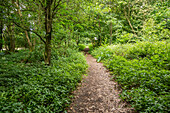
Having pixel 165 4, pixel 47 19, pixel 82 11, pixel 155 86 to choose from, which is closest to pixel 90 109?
pixel 155 86

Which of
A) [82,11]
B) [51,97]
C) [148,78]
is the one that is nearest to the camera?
[51,97]

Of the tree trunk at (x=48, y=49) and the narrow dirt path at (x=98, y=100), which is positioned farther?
the tree trunk at (x=48, y=49)

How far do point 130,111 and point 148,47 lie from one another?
4499 millimetres

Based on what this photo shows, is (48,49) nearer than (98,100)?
No

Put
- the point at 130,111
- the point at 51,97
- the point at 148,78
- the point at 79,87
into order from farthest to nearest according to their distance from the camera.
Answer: the point at 79,87, the point at 148,78, the point at 51,97, the point at 130,111

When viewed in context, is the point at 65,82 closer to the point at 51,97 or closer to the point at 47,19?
the point at 51,97

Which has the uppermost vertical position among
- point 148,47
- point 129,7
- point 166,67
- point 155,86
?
point 129,7

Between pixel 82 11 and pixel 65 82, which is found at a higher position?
pixel 82 11

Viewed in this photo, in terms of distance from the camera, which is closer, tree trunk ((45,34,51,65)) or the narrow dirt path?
the narrow dirt path

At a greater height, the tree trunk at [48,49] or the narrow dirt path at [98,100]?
the tree trunk at [48,49]

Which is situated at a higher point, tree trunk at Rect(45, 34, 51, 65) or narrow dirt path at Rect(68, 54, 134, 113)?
tree trunk at Rect(45, 34, 51, 65)

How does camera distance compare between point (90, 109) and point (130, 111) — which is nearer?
point (130, 111)

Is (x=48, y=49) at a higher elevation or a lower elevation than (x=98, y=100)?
higher

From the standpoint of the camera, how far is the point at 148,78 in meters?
3.24
